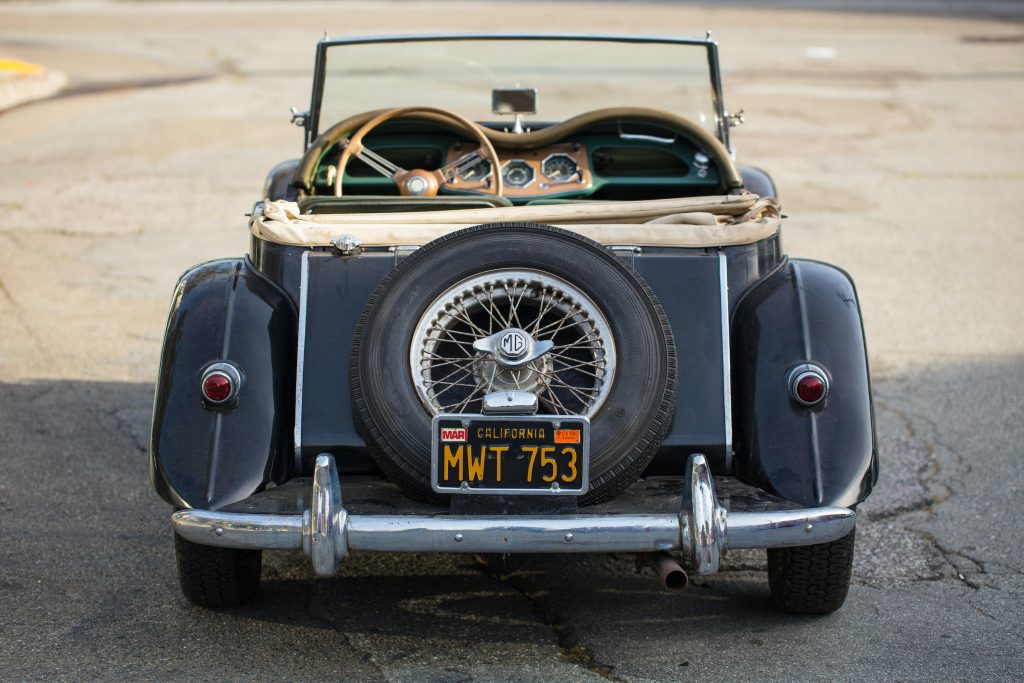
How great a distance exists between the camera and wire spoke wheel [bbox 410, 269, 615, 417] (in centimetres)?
364

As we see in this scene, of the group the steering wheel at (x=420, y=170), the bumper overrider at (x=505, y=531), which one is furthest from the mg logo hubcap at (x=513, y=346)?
the steering wheel at (x=420, y=170)

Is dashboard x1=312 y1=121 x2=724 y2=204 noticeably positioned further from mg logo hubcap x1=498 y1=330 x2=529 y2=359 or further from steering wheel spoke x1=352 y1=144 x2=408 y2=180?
mg logo hubcap x1=498 y1=330 x2=529 y2=359

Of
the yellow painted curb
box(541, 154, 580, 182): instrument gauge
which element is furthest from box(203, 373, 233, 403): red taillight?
the yellow painted curb

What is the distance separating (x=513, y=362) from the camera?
361 centimetres

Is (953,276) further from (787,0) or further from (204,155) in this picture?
(787,0)

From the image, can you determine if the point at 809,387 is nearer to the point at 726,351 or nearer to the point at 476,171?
the point at 726,351

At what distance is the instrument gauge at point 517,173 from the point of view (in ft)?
17.6

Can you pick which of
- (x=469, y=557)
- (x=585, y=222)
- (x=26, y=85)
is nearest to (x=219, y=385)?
(x=469, y=557)

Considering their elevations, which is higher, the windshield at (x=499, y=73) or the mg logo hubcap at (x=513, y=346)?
the windshield at (x=499, y=73)

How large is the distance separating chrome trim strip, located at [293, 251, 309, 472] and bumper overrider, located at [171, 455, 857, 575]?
17.2 inches

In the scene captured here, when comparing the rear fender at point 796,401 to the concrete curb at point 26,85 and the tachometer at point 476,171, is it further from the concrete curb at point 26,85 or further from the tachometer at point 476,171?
the concrete curb at point 26,85

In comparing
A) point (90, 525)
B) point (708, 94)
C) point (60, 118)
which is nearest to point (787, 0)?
point (60, 118)

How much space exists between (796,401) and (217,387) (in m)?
1.73

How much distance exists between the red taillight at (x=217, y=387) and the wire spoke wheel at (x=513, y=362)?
24.0 inches
